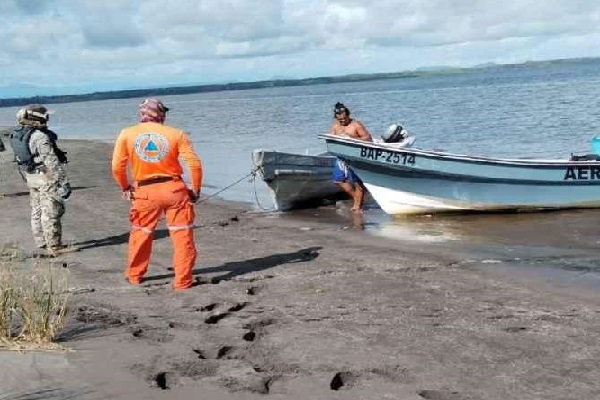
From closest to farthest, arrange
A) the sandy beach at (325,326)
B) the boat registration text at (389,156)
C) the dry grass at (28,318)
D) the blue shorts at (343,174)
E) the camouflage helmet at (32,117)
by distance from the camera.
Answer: the sandy beach at (325,326) < the dry grass at (28,318) < the camouflage helmet at (32,117) < the boat registration text at (389,156) < the blue shorts at (343,174)

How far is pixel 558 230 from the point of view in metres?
11.4

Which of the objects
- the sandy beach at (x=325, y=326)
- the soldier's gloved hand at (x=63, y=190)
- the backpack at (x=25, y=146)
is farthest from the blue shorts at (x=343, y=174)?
the backpack at (x=25, y=146)

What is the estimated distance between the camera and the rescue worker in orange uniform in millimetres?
7027

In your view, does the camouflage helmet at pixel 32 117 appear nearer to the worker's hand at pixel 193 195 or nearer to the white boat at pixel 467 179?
the worker's hand at pixel 193 195

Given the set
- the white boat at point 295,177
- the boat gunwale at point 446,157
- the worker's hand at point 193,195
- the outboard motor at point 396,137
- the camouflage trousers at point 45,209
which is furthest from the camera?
the white boat at point 295,177

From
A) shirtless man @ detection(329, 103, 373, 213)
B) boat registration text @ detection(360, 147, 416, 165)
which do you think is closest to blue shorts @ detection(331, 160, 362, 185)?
shirtless man @ detection(329, 103, 373, 213)

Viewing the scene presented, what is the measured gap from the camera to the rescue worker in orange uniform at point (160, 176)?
23.1ft

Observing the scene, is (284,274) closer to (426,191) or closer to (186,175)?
(426,191)

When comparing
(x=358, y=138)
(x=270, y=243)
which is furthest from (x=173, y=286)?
(x=358, y=138)

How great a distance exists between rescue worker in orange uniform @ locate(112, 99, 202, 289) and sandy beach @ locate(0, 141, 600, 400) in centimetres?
51

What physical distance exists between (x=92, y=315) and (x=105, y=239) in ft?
15.0

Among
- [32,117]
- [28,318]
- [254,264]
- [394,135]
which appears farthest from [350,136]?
[28,318]

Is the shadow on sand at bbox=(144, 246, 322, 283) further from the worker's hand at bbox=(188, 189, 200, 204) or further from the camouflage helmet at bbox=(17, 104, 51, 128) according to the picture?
the camouflage helmet at bbox=(17, 104, 51, 128)

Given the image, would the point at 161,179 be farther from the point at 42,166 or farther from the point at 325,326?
the point at 42,166
